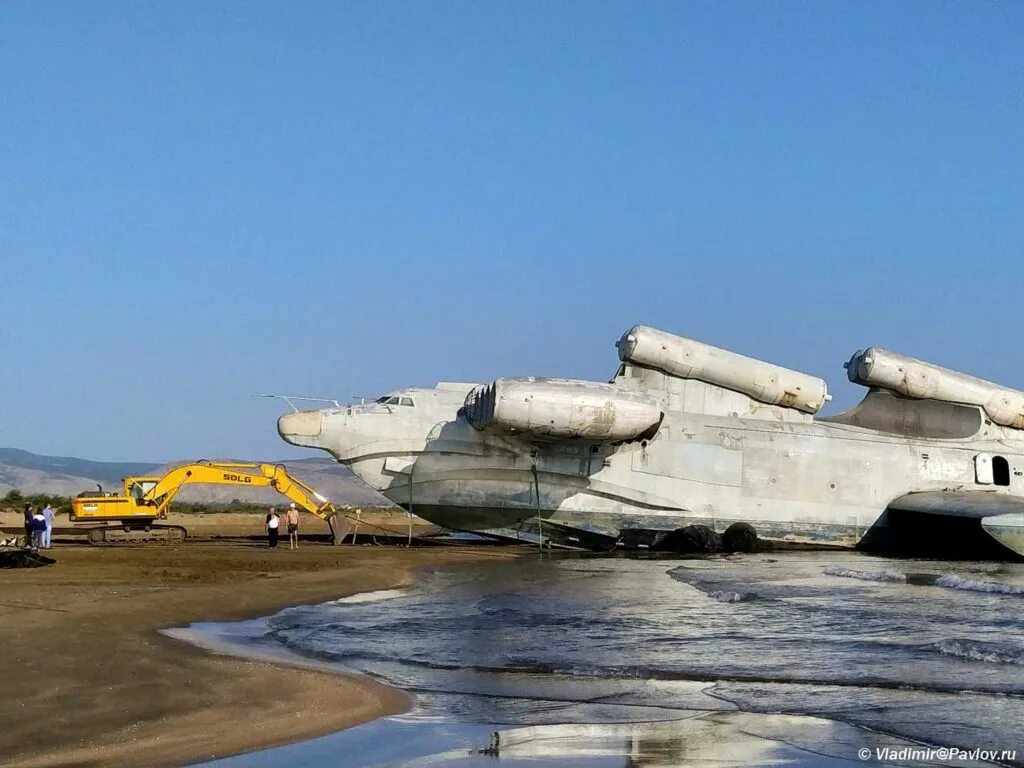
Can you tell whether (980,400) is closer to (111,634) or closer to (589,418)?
(589,418)

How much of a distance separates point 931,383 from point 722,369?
16.8ft

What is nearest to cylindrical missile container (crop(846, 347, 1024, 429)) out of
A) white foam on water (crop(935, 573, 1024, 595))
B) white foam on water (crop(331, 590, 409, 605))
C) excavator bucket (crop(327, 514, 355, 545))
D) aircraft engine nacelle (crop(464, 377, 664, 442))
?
aircraft engine nacelle (crop(464, 377, 664, 442))

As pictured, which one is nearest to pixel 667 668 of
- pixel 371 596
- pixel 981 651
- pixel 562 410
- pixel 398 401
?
pixel 981 651

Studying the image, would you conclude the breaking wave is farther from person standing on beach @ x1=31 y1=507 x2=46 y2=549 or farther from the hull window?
the hull window

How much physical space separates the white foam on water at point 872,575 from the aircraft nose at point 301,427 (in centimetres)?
1124

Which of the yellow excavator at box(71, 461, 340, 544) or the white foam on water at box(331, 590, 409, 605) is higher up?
the yellow excavator at box(71, 461, 340, 544)

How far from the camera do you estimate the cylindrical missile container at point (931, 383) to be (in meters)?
26.4

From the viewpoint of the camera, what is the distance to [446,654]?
374 inches

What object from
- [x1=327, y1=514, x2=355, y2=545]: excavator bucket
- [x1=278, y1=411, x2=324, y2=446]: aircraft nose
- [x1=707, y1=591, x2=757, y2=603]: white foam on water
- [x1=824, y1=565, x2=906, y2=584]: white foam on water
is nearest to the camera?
[x1=707, y1=591, x2=757, y2=603]: white foam on water

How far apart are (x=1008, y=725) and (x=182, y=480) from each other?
71.9 ft

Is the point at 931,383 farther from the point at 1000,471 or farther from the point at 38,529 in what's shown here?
the point at 38,529

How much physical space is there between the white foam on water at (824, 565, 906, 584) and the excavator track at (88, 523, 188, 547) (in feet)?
48.2

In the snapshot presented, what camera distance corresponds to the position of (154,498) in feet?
84.5

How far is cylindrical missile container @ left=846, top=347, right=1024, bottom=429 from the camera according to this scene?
26406mm
